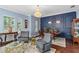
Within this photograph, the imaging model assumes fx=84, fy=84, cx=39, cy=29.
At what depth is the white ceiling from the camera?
5.58ft

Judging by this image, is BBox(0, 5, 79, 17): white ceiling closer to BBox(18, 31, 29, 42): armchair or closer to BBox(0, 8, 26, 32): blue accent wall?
BBox(0, 8, 26, 32): blue accent wall

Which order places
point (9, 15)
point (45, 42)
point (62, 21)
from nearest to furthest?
point (9, 15) < point (62, 21) < point (45, 42)

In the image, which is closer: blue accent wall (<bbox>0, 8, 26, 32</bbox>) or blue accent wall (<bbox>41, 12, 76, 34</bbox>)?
blue accent wall (<bbox>0, 8, 26, 32</bbox>)

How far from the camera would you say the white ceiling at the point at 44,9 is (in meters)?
1.70

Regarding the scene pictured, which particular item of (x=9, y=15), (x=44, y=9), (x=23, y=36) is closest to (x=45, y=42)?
(x=23, y=36)

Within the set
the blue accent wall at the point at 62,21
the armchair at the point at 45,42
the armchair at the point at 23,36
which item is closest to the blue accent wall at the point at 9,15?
the armchair at the point at 23,36

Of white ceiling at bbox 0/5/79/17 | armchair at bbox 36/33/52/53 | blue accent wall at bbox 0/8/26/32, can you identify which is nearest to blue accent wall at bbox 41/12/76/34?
white ceiling at bbox 0/5/79/17

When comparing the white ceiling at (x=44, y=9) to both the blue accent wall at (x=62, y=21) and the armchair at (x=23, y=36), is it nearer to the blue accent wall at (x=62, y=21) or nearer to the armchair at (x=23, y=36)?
the blue accent wall at (x=62, y=21)

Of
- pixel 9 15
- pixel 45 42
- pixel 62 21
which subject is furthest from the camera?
pixel 45 42

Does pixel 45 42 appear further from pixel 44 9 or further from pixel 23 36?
pixel 44 9

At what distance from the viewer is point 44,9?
6.01 ft

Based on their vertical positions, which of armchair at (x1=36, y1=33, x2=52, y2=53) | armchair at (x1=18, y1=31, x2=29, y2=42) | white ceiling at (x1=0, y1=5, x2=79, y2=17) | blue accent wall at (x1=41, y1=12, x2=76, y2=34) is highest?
white ceiling at (x1=0, y1=5, x2=79, y2=17)

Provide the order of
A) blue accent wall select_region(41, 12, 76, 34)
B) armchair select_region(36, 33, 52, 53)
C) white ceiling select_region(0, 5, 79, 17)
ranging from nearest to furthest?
white ceiling select_region(0, 5, 79, 17) < blue accent wall select_region(41, 12, 76, 34) < armchair select_region(36, 33, 52, 53)
